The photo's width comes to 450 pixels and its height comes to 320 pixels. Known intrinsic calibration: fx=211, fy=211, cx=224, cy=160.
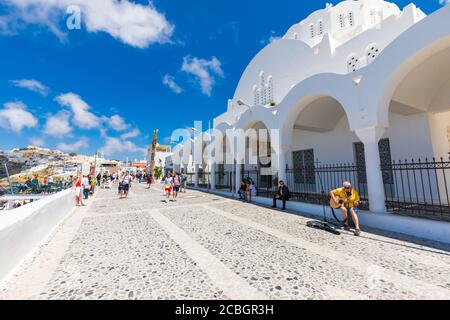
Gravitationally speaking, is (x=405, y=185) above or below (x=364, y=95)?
below

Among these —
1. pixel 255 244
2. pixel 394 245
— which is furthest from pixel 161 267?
pixel 394 245

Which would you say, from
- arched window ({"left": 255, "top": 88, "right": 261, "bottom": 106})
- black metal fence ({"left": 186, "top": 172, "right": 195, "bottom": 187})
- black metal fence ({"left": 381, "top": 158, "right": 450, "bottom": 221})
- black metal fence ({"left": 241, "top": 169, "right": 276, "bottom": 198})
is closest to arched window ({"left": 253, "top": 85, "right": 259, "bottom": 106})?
arched window ({"left": 255, "top": 88, "right": 261, "bottom": 106})

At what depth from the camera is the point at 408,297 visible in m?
2.71

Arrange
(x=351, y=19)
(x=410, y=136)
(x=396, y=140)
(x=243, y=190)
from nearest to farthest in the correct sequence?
(x=410, y=136) < (x=396, y=140) < (x=243, y=190) < (x=351, y=19)

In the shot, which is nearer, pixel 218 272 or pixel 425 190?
pixel 218 272

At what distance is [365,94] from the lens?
6695 mm

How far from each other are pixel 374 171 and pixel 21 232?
8.94 m

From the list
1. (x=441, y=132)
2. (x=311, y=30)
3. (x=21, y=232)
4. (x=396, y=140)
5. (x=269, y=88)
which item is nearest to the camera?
(x=21, y=232)

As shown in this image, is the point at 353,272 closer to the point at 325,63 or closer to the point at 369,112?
Answer: the point at 369,112

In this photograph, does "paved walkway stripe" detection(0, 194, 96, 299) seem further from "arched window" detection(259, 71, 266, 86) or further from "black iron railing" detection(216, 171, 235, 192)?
"arched window" detection(259, 71, 266, 86)

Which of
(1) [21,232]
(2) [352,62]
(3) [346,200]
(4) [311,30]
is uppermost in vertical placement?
(4) [311,30]

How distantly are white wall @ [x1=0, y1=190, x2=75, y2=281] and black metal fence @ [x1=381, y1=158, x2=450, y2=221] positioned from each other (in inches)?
338

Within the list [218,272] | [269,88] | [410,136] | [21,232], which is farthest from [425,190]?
[21,232]

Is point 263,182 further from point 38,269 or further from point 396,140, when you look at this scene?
point 38,269
